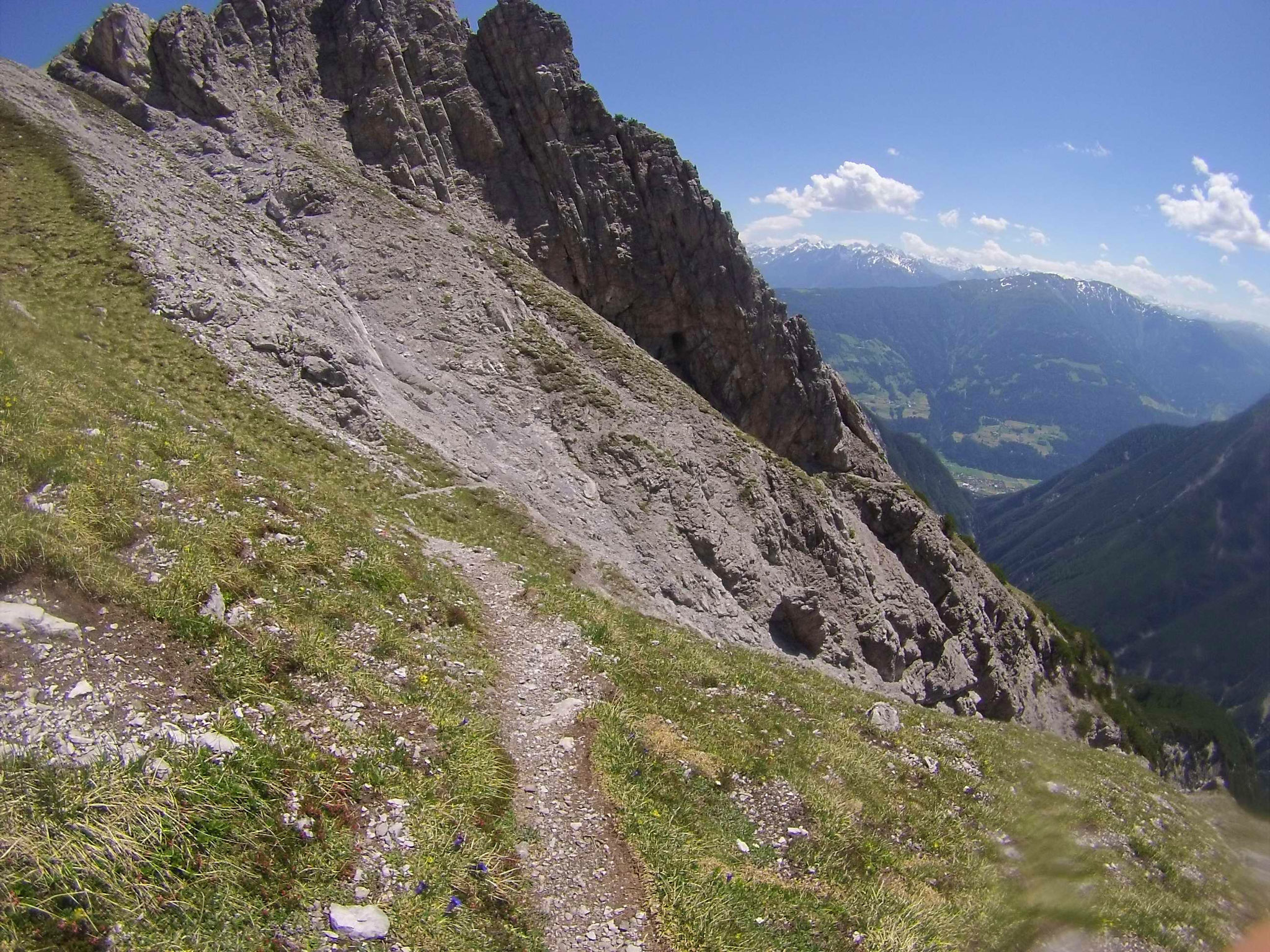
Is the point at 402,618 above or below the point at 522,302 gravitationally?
below

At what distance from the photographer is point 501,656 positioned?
46.7ft

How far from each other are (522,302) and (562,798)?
40151 mm

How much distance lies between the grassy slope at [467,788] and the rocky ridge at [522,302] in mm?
12244

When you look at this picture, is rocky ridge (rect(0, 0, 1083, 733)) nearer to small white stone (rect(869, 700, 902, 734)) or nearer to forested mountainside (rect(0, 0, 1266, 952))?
forested mountainside (rect(0, 0, 1266, 952))

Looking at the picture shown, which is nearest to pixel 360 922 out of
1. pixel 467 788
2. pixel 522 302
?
pixel 467 788

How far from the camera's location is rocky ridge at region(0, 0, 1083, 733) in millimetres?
33500

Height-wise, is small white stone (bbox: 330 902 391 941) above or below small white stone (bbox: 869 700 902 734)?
above

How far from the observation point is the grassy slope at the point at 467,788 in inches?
257

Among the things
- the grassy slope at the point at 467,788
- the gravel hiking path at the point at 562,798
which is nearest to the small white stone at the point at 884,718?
the grassy slope at the point at 467,788

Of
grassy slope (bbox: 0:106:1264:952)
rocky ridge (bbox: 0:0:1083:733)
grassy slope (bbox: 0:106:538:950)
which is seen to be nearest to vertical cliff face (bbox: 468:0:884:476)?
rocky ridge (bbox: 0:0:1083:733)

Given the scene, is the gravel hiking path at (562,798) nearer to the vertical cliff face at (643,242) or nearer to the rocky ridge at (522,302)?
the rocky ridge at (522,302)

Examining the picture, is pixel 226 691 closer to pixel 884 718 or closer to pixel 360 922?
pixel 360 922

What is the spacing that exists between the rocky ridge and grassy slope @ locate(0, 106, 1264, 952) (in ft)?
40.2

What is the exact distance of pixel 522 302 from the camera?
4597 centimetres
